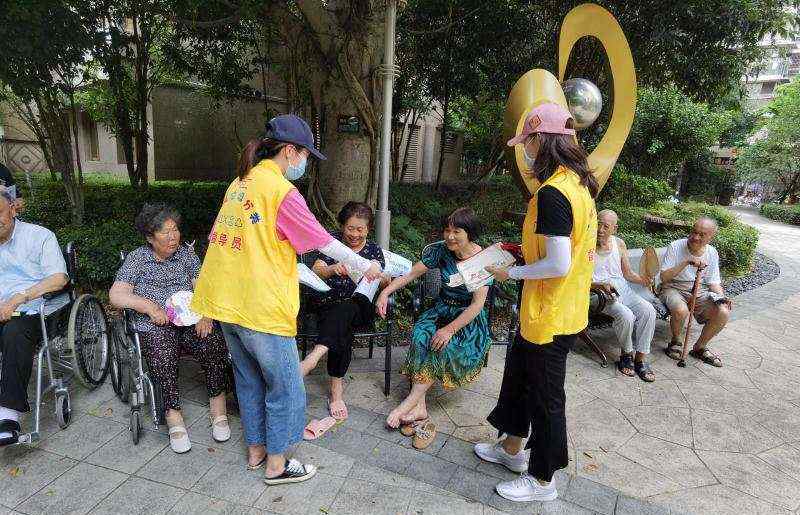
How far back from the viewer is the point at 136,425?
101 inches

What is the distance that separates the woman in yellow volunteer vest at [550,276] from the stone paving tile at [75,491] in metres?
1.93

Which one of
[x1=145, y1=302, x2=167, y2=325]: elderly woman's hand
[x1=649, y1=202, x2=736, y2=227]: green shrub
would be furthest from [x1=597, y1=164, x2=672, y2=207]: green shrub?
[x1=145, y1=302, x2=167, y2=325]: elderly woman's hand

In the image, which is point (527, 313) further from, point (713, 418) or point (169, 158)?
point (169, 158)

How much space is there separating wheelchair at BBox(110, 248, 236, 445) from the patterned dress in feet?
3.79

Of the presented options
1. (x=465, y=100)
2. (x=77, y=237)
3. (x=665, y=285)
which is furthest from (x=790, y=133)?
(x=77, y=237)

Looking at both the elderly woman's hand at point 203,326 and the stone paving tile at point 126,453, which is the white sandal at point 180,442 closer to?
the stone paving tile at point 126,453

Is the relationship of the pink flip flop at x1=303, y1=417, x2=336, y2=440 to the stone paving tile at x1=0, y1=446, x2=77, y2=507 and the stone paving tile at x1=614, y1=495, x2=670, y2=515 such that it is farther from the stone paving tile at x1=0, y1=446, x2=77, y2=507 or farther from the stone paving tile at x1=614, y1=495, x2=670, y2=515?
the stone paving tile at x1=614, y1=495, x2=670, y2=515

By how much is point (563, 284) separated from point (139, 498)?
7.23 ft

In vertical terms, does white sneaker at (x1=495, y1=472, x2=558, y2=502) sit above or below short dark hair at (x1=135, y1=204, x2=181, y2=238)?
below

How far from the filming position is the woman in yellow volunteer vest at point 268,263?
203 centimetres

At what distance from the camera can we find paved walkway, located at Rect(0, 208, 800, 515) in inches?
88.7

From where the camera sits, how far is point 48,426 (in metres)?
2.75

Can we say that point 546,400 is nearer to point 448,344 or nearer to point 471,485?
point 471,485

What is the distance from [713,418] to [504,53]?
748cm
